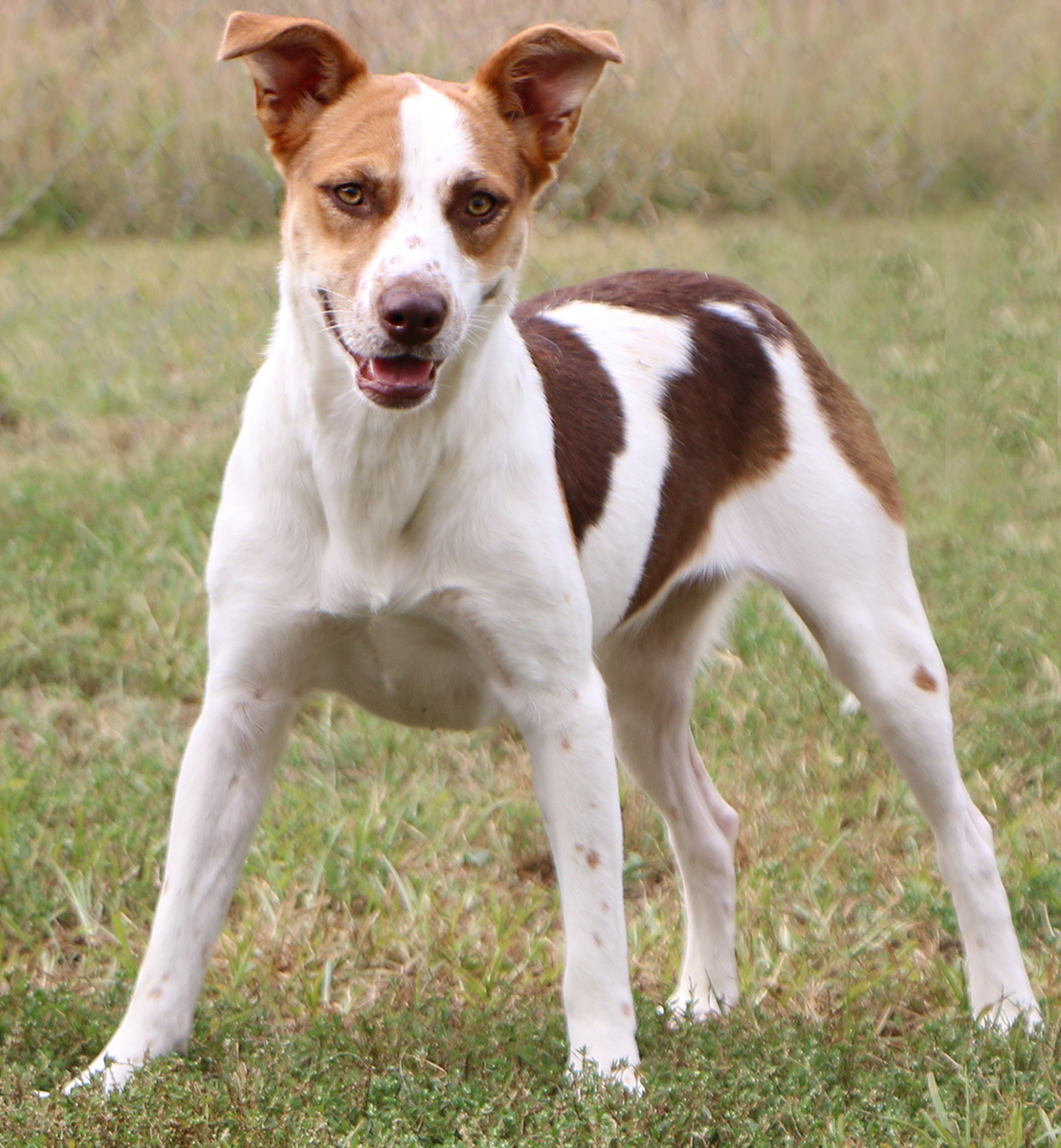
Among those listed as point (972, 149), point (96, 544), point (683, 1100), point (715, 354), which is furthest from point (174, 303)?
point (683, 1100)

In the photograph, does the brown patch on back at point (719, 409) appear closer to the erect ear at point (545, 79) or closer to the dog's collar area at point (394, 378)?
the erect ear at point (545, 79)

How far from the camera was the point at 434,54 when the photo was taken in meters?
6.79

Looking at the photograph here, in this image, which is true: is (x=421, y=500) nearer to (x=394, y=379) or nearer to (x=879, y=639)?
(x=394, y=379)

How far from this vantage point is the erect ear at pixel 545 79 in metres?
3.07

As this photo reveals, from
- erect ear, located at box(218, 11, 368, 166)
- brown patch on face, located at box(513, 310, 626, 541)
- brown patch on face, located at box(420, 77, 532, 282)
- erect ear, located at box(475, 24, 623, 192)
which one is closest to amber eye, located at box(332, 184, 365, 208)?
brown patch on face, located at box(420, 77, 532, 282)

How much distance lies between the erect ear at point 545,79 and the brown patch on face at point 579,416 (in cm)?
40

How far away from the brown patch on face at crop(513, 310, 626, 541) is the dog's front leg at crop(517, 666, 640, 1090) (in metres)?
0.40

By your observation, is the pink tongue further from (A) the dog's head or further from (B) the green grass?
(B) the green grass

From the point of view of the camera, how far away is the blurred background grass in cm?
680

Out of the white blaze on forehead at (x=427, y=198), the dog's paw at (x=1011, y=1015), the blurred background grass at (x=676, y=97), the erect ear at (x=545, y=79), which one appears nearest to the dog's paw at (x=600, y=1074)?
the dog's paw at (x=1011, y=1015)

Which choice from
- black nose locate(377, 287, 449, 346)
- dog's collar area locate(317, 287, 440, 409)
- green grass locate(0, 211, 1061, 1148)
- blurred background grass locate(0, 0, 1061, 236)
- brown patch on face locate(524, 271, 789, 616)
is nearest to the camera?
black nose locate(377, 287, 449, 346)

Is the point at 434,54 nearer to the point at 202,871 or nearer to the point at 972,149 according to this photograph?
the point at 972,149

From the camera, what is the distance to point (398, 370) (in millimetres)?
2801

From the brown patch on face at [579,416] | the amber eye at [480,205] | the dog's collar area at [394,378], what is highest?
the amber eye at [480,205]
